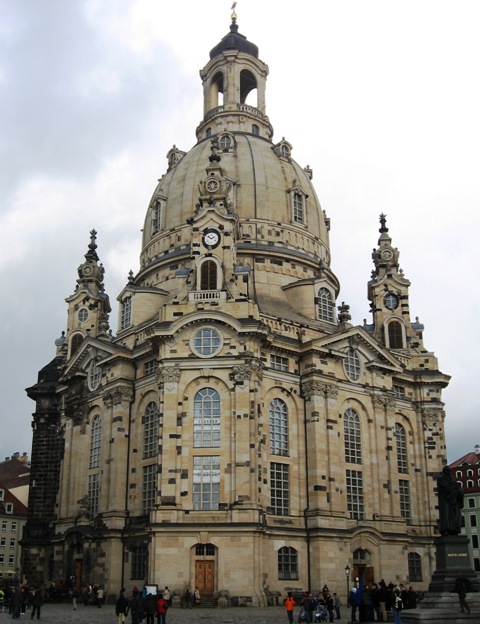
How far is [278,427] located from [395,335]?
19.4 meters

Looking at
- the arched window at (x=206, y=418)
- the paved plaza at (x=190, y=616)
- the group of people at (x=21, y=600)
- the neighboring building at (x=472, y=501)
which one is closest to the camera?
the paved plaza at (x=190, y=616)

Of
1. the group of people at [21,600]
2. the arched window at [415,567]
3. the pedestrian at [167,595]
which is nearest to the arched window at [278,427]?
the pedestrian at [167,595]

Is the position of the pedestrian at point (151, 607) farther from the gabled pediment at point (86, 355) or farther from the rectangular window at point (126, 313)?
the rectangular window at point (126, 313)

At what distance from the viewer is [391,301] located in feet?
231

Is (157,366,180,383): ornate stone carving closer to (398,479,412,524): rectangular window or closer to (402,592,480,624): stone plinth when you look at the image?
(398,479,412,524): rectangular window

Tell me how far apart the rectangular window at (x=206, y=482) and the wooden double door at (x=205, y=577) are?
3452 mm

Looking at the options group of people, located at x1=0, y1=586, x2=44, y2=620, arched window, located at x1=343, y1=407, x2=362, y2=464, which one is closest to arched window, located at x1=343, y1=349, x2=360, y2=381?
arched window, located at x1=343, y1=407, x2=362, y2=464

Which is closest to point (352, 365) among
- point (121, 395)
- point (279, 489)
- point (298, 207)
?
point (279, 489)

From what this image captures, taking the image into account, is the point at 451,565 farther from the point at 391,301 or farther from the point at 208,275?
the point at 391,301

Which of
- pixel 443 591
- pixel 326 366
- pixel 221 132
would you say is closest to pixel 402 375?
pixel 326 366

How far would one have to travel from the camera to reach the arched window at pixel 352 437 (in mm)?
57519

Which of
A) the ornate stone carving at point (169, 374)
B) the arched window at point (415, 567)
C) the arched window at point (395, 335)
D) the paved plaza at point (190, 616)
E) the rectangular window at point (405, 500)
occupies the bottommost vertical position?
the paved plaza at point (190, 616)

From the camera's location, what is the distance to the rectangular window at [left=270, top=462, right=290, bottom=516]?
172 feet

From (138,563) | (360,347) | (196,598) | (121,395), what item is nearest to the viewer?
(196,598)
